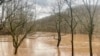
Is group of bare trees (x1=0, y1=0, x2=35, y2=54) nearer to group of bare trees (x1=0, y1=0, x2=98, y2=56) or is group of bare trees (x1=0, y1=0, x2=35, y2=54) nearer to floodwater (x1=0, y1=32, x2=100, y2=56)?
group of bare trees (x1=0, y1=0, x2=98, y2=56)

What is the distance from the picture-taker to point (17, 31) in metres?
28.8

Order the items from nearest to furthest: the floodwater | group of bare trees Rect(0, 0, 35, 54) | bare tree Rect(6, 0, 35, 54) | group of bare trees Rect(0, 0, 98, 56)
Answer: group of bare trees Rect(0, 0, 98, 56) → bare tree Rect(6, 0, 35, 54) → group of bare trees Rect(0, 0, 35, 54) → the floodwater

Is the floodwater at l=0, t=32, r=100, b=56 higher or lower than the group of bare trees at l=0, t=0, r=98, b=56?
lower

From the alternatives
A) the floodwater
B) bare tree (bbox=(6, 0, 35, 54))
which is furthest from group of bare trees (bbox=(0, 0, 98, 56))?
the floodwater

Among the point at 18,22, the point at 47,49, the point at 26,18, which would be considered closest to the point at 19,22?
the point at 18,22

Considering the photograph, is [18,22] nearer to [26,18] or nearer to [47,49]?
[26,18]

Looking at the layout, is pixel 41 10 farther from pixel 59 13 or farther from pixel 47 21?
pixel 47 21

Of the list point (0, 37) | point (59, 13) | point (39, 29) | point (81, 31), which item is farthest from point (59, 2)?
point (39, 29)

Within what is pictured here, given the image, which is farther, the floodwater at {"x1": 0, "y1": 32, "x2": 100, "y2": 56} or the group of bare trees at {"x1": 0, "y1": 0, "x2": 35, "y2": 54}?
the floodwater at {"x1": 0, "y1": 32, "x2": 100, "y2": 56}

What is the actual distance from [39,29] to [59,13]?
2865cm

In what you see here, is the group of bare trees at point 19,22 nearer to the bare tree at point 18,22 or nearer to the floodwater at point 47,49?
the bare tree at point 18,22

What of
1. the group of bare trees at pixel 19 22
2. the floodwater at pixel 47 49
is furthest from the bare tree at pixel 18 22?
the floodwater at pixel 47 49

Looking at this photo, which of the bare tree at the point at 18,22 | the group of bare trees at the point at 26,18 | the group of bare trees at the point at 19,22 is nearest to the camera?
the group of bare trees at the point at 26,18

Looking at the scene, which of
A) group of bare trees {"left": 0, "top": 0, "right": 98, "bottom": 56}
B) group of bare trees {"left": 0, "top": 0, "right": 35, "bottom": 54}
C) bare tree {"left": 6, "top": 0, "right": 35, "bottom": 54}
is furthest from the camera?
group of bare trees {"left": 0, "top": 0, "right": 35, "bottom": 54}
